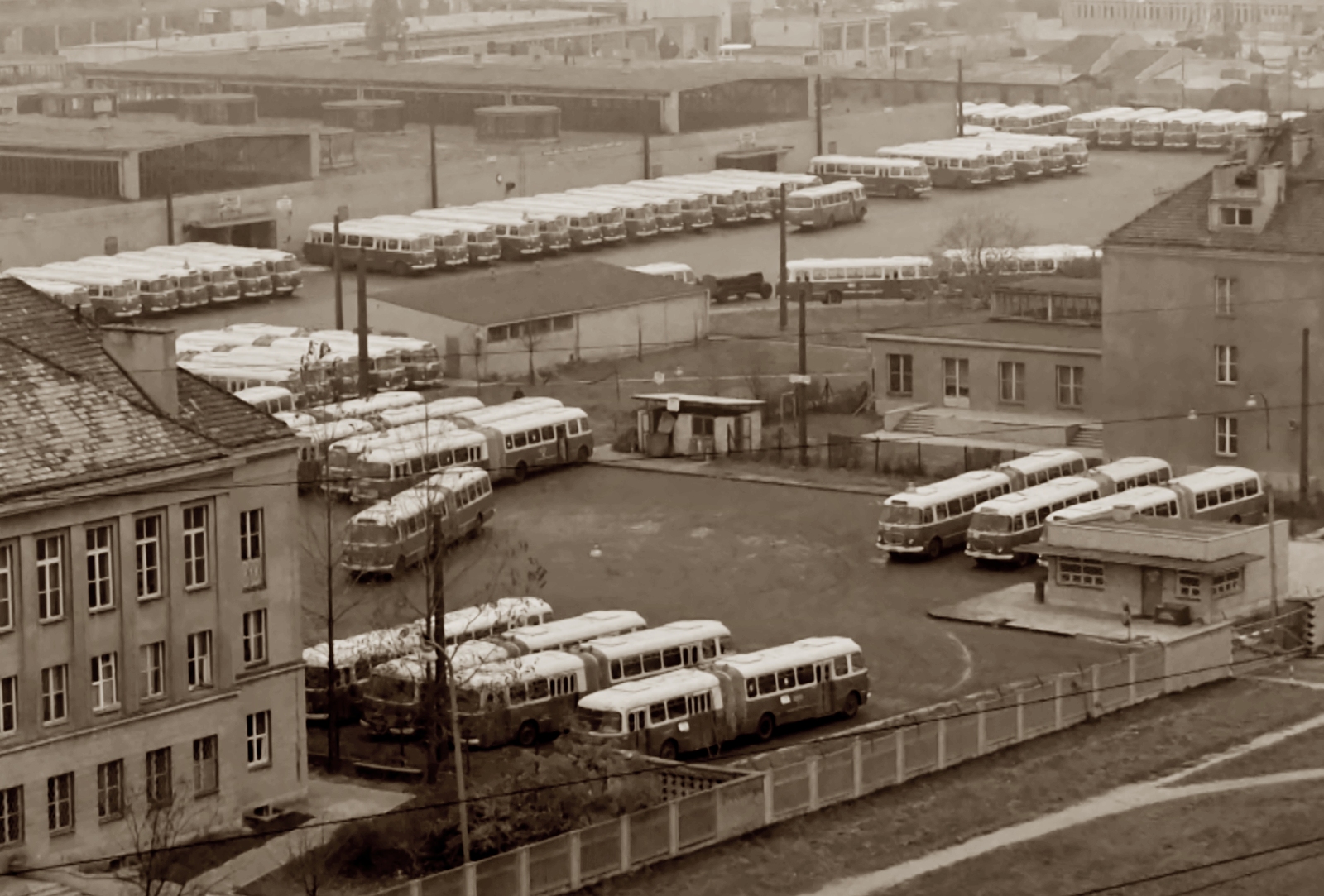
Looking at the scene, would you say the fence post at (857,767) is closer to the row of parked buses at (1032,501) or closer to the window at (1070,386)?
the row of parked buses at (1032,501)

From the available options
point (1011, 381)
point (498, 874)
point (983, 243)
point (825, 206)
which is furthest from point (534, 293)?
point (498, 874)

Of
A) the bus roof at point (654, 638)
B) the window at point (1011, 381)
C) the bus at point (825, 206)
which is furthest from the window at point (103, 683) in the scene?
the bus at point (825, 206)

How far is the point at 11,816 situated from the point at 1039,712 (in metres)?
16.8

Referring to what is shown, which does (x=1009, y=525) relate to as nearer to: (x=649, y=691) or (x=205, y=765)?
(x=649, y=691)

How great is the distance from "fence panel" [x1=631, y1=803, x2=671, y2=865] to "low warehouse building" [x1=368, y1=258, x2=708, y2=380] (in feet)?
131

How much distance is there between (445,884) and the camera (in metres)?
39.4

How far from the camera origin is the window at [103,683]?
1665 inches

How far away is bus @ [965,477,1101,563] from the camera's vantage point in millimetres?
Result: 59812

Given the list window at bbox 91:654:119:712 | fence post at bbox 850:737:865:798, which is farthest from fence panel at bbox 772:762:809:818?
window at bbox 91:654:119:712

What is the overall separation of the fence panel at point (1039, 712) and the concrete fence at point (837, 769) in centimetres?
1

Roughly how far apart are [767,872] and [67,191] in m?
66.8

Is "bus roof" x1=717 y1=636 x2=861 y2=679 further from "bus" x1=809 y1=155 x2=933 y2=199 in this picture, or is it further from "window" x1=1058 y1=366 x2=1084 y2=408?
"bus" x1=809 y1=155 x2=933 y2=199

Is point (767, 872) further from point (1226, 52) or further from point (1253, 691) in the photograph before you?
point (1226, 52)

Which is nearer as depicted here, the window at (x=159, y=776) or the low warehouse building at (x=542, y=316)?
the window at (x=159, y=776)
